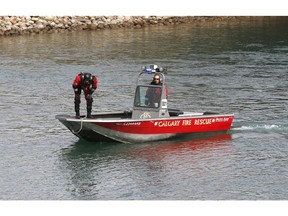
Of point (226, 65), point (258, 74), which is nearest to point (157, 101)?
point (258, 74)

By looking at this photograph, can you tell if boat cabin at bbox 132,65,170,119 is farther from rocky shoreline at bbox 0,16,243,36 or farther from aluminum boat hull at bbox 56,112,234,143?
rocky shoreline at bbox 0,16,243,36

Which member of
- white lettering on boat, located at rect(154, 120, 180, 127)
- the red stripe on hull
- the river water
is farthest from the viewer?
white lettering on boat, located at rect(154, 120, 180, 127)

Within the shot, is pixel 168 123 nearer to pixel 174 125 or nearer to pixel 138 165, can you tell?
pixel 174 125

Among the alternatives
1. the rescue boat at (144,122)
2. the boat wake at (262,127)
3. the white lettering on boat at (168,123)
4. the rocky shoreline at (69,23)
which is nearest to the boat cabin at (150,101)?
the rescue boat at (144,122)

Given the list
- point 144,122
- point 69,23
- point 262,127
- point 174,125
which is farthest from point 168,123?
point 69,23

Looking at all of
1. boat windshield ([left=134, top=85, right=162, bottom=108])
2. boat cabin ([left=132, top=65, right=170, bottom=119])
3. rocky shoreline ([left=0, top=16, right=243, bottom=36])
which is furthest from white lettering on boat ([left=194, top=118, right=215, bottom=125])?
rocky shoreline ([left=0, top=16, right=243, bottom=36])

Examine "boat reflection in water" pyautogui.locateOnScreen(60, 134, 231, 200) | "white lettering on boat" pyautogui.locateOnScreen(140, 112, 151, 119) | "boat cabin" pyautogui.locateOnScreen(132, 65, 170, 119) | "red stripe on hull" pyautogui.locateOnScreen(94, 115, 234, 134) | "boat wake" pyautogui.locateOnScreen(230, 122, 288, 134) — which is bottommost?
"boat reflection in water" pyautogui.locateOnScreen(60, 134, 231, 200)

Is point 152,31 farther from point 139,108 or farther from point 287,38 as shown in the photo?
point 139,108

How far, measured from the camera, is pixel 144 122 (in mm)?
23391

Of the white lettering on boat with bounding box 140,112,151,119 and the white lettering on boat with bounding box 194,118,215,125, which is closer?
the white lettering on boat with bounding box 140,112,151,119

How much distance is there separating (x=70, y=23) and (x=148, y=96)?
3602cm

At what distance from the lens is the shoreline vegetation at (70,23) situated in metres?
55.5

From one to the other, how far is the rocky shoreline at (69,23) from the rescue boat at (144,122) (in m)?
32.3

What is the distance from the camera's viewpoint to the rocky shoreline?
55.5 meters
